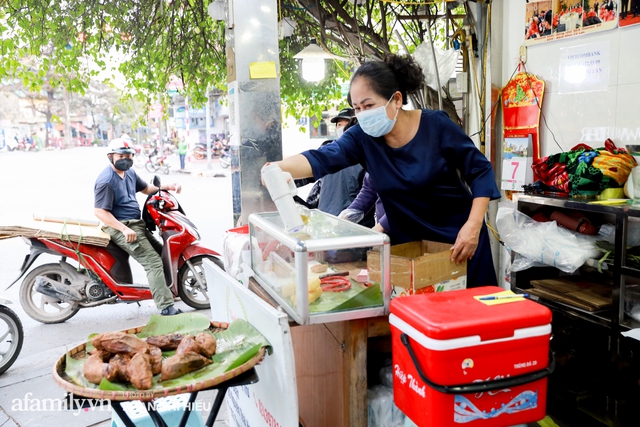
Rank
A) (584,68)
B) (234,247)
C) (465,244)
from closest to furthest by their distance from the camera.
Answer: (465,244), (234,247), (584,68)

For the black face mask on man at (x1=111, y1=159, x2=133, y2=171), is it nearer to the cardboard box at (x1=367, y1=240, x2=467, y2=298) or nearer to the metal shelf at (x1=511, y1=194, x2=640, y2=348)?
the cardboard box at (x1=367, y1=240, x2=467, y2=298)

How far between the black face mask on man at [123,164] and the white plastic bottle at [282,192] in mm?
3371

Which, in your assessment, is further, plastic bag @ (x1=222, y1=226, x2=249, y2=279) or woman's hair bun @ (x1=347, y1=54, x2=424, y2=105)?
plastic bag @ (x1=222, y1=226, x2=249, y2=279)

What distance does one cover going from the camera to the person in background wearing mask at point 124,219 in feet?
15.8

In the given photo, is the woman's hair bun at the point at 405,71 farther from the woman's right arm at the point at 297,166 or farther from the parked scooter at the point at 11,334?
the parked scooter at the point at 11,334

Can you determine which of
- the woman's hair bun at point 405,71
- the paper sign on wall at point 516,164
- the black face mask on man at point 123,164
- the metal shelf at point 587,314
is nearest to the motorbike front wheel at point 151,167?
the black face mask on man at point 123,164

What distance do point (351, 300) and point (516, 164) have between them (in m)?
2.35

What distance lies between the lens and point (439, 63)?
14.9ft

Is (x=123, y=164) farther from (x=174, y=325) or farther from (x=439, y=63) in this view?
(x=174, y=325)

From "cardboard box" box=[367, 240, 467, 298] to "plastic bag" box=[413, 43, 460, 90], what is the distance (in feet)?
8.99

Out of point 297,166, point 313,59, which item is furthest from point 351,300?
point 313,59

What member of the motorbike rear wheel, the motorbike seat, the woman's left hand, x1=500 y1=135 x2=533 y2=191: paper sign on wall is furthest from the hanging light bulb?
the woman's left hand

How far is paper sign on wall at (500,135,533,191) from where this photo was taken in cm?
372

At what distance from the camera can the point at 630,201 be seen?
2.66m
